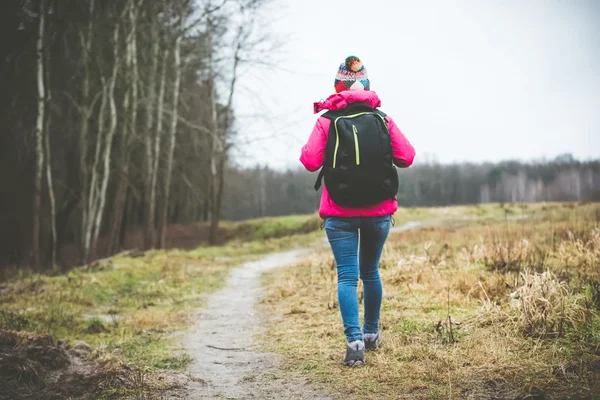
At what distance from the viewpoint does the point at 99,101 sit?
60.7ft

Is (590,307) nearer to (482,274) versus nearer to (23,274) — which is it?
(482,274)

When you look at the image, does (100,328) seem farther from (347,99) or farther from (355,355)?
(347,99)

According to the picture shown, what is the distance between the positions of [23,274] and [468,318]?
9694 mm

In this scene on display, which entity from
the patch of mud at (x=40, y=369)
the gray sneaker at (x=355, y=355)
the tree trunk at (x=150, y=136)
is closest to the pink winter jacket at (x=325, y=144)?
the gray sneaker at (x=355, y=355)

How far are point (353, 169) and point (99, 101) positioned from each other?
17.6m

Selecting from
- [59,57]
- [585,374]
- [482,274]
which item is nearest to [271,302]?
[482,274]

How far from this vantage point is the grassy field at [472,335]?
114 inches

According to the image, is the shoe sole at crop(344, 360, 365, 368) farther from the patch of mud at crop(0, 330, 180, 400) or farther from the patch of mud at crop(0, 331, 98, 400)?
the patch of mud at crop(0, 331, 98, 400)

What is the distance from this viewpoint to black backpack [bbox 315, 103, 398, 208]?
11.2ft

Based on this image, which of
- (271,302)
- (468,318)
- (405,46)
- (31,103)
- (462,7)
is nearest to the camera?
(468,318)

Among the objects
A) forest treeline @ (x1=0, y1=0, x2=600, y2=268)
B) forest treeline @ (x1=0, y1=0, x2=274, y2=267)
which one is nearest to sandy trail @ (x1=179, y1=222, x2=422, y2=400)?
forest treeline @ (x1=0, y1=0, x2=600, y2=268)

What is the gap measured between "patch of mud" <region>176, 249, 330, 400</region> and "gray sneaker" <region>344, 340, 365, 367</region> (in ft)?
1.27

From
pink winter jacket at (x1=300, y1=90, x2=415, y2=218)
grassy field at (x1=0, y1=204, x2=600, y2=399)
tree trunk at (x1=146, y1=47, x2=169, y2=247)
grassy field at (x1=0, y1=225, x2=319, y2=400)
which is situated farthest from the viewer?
tree trunk at (x1=146, y1=47, x2=169, y2=247)

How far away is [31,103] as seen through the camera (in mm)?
15266
